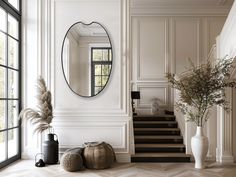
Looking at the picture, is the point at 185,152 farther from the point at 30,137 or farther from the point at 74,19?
the point at 74,19

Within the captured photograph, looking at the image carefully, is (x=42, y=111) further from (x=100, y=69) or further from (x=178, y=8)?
(x=178, y=8)

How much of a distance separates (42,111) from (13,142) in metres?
0.88

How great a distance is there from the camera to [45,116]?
5.16 metres

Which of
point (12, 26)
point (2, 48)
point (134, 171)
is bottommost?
point (134, 171)

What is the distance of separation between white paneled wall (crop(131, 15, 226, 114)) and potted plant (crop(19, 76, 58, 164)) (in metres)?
3.74

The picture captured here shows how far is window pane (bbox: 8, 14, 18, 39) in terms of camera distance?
17.1 ft

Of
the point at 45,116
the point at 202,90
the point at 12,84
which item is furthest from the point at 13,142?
the point at 202,90

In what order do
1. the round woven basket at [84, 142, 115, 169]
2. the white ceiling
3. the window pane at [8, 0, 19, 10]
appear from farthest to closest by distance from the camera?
the white ceiling → the window pane at [8, 0, 19, 10] → the round woven basket at [84, 142, 115, 169]

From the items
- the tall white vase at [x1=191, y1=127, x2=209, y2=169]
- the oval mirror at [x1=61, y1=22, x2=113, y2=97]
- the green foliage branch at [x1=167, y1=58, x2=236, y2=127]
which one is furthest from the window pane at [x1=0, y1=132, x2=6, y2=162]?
the tall white vase at [x1=191, y1=127, x2=209, y2=169]

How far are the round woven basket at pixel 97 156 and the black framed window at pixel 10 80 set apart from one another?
4.83 feet

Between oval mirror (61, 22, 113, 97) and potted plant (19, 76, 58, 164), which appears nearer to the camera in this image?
potted plant (19, 76, 58, 164)

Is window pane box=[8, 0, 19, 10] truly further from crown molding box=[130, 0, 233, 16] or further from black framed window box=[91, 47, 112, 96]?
crown molding box=[130, 0, 233, 16]

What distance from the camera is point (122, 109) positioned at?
18.2 ft

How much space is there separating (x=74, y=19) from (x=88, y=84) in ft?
4.44
